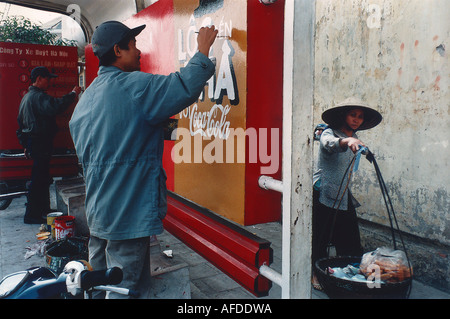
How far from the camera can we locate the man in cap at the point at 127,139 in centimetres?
202

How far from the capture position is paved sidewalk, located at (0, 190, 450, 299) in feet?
10.9

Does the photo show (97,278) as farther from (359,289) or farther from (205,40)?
(359,289)

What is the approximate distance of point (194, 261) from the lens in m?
4.05

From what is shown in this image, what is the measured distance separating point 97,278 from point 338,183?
254 centimetres

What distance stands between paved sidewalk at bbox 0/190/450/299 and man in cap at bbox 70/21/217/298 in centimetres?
131

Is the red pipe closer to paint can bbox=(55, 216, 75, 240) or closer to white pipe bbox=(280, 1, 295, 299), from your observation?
white pipe bbox=(280, 1, 295, 299)

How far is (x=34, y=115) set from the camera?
543 centimetres

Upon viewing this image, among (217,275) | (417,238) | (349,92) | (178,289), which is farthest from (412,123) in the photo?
(178,289)

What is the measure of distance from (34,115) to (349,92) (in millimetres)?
4521

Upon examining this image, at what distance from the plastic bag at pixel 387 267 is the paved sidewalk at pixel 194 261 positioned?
2.66ft

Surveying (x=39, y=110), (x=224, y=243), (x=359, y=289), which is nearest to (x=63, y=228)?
(x=39, y=110)

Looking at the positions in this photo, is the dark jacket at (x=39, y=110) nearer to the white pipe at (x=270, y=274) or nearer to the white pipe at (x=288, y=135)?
the white pipe at (x=270, y=274)

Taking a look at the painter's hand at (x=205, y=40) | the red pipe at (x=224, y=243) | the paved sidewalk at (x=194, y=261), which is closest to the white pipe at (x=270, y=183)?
the red pipe at (x=224, y=243)

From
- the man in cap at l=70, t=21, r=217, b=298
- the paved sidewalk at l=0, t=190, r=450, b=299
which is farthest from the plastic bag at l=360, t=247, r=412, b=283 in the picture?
the man in cap at l=70, t=21, r=217, b=298
